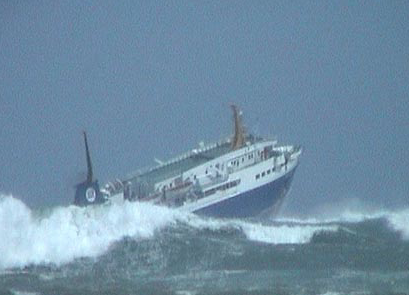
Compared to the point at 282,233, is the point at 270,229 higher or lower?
higher

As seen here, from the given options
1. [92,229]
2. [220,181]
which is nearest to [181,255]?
[92,229]

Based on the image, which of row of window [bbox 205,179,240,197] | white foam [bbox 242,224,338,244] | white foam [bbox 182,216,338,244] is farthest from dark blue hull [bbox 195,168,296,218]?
white foam [bbox 242,224,338,244]

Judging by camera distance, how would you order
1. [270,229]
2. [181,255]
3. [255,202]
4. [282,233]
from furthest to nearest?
[255,202] → [270,229] → [282,233] → [181,255]

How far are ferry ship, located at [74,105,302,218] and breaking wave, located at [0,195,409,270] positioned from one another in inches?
115

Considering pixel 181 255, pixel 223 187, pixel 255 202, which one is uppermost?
pixel 223 187

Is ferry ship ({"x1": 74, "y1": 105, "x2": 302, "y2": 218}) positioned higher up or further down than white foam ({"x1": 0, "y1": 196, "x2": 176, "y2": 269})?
higher up

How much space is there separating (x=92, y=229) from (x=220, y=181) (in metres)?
11.3

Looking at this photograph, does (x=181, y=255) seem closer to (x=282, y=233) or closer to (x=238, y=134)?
(x=282, y=233)

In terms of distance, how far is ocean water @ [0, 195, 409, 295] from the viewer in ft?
184

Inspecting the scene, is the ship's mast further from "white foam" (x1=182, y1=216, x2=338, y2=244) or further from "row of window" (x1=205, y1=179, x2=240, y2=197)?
"white foam" (x1=182, y1=216, x2=338, y2=244)

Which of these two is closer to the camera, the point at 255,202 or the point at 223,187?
the point at 223,187

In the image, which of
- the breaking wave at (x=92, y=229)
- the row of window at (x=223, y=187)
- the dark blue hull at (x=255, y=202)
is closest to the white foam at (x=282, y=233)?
the breaking wave at (x=92, y=229)

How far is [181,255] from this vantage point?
60.8 meters

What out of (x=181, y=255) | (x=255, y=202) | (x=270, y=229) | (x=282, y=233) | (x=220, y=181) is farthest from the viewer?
(x=255, y=202)
